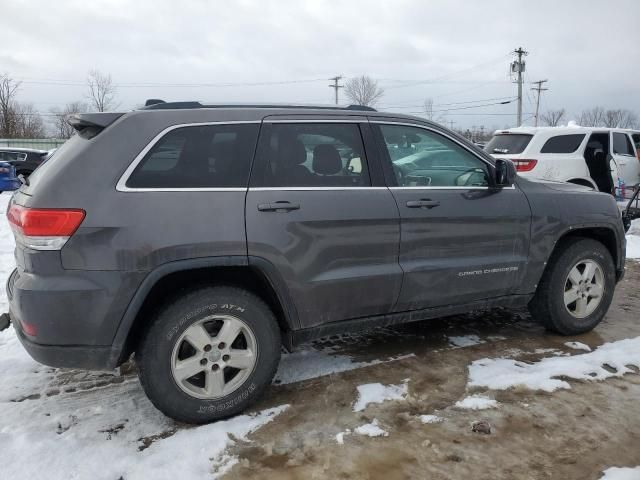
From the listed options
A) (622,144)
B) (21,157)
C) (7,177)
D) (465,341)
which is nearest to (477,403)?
(465,341)

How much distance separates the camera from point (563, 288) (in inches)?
169

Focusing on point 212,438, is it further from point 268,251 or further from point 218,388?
point 268,251

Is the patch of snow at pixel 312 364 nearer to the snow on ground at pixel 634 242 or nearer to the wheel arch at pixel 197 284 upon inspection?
the wheel arch at pixel 197 284

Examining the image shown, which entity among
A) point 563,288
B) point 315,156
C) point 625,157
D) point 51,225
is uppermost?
point 625,157

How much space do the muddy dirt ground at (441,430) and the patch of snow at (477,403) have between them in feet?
0.18

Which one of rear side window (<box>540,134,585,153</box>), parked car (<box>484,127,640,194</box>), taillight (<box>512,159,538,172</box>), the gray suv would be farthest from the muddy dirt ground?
rear side window (<box>540,134,585,153</box>)

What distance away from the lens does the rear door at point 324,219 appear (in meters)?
3.05

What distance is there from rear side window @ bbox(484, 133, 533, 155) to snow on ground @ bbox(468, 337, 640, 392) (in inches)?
258

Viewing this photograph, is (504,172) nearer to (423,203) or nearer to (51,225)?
(423,203)

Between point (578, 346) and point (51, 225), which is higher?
point (51, 225)

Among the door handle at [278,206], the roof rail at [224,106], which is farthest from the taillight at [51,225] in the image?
the door handle at [278,206]

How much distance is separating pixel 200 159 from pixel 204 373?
4.05 feet

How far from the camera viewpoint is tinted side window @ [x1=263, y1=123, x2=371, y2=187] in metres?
3.17

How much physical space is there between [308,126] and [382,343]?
1.90 metres
